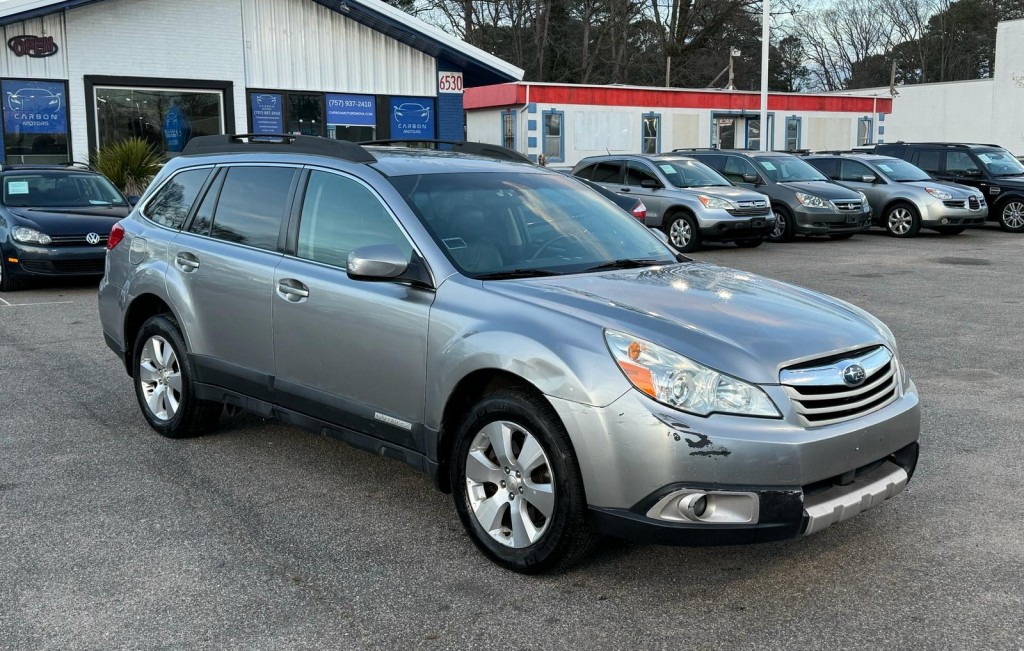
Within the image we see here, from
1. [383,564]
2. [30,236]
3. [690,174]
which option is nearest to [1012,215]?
[690,174]

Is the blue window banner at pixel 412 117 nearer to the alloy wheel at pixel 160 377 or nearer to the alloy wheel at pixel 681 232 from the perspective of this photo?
the alloy wheel at pixel 681 232

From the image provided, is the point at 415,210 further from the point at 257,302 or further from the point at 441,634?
the point at 441,634

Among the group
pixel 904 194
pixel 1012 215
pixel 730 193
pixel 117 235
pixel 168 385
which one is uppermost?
pixel 117 235

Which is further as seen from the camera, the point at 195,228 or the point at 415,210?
the point at 195,228

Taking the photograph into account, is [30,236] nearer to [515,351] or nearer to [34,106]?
[34,106]

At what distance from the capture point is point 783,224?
19031 millimetres

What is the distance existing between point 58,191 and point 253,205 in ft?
30.6

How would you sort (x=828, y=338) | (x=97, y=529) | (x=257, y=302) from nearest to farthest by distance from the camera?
(x=828, y=338) → (x=97, y=529) → (x=257, y=302)

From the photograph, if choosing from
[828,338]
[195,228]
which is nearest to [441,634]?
[828,338]

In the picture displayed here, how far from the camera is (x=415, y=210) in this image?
182 inches

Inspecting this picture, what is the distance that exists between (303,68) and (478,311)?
1836 centimetres

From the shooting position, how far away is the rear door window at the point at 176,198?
19.3ft

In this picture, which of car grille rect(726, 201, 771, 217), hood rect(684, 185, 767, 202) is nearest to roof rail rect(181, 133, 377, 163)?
car grille rect(726, 201, 771, 217)

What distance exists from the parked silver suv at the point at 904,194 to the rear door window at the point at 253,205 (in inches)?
656
